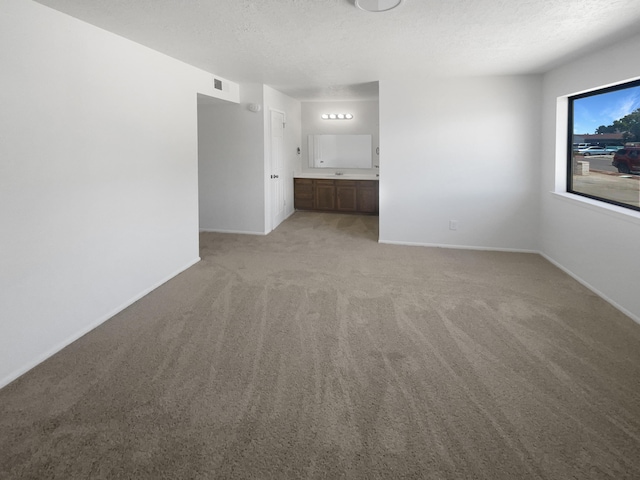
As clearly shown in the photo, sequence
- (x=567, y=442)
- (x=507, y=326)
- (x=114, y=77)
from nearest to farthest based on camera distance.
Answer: (x=567, y=442) < (x=507, y=326) < (x=114, y=77)

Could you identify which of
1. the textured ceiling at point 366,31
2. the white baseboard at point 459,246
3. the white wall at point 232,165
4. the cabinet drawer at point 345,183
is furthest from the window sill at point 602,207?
the white wall at point 232,165

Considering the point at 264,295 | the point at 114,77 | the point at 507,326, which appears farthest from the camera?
the point at 264,295

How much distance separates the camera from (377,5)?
2598 millimetres

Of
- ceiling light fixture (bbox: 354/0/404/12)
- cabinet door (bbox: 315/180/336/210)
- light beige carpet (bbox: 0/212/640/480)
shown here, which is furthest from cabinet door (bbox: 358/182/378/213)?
ceiling light fixture (bbox: 354/0/404/12)

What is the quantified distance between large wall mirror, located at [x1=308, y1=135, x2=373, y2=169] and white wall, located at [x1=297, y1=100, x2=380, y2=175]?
92mm

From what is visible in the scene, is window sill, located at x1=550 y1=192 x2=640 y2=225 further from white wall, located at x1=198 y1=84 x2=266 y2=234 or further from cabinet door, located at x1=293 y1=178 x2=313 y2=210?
cabinet door, located at x1=293 y1=178 x2=313 y2=210

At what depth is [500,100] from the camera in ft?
16.3

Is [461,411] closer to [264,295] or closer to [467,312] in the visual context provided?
[467,312]

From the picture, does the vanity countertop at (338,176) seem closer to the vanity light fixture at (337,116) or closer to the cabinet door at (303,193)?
the cabinet door at (303,193)

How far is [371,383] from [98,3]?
2970 mm

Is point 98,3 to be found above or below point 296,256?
above

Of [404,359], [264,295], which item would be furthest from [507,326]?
[264,295]

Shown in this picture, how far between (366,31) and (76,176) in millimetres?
2488

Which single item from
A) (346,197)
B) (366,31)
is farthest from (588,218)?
(346,197)
